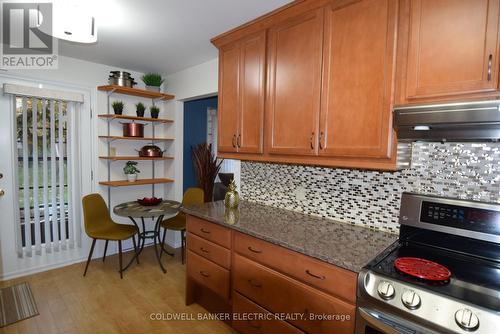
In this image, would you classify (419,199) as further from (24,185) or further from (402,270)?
(24,185)

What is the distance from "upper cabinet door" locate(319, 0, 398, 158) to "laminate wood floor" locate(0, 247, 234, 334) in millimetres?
1756

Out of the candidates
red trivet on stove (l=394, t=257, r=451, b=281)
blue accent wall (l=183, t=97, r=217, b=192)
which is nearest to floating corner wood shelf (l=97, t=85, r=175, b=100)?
blue accent wall (l=183, t=97, r=217, b=192)

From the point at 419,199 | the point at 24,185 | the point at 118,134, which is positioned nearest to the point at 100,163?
the point at 118,134

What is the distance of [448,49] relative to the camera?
1.22 m

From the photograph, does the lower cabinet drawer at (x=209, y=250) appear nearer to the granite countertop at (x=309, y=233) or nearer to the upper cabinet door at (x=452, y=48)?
the granite countertop at (x=309, y=233)

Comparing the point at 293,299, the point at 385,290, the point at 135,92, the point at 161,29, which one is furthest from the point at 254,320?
the point at 135,92

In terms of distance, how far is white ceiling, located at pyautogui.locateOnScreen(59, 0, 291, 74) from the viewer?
6.16 feet

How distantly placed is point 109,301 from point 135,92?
2.32 metres

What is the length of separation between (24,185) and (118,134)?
1.12 metres

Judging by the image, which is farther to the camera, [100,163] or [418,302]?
[100,163]

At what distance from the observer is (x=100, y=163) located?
11.1ft

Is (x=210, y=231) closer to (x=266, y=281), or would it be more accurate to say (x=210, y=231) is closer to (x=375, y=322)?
(x=266, y=281)

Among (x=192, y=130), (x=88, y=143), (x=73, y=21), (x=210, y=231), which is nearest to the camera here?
(x=73, y=21)

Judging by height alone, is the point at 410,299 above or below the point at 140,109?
below
